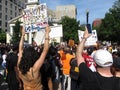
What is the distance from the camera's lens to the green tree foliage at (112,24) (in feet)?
259

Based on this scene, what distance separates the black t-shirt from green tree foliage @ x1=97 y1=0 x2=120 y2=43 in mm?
74050

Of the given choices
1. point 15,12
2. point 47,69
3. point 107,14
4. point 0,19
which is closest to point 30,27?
point 47,69

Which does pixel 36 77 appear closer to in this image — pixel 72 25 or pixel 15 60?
pixel 15 60

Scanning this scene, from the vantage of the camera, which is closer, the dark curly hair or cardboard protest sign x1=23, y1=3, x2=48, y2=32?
the dark curly hair

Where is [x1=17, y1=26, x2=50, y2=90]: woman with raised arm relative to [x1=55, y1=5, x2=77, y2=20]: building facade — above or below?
below

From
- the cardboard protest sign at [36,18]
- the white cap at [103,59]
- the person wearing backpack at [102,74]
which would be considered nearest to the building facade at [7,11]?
the cardboard protest sign at [36,18]

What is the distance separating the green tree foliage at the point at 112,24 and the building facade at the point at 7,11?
126ft

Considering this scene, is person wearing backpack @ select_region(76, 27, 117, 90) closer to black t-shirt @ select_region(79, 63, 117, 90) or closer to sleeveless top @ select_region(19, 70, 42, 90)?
black t-shirt @ select_region(79, 63, 117, 90)

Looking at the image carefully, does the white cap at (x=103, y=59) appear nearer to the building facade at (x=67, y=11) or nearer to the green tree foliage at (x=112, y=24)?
the green tree foliage at (x=112, y=24)

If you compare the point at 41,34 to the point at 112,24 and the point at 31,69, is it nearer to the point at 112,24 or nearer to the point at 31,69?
the point at 31,69

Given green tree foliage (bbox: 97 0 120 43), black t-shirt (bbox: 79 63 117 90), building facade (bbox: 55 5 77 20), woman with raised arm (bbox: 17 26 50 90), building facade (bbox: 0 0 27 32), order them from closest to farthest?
black t-shirt (bbox: 79 63 117 90), woman with raised arm (bbox: 17 26 50 90), green tree foliage (bbox: 97 0 120 43), building facade (bbox: 0 0 27 32), building facade (bbox: 55 5 77 20)

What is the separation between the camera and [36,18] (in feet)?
33.7

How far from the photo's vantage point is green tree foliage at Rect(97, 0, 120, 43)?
7888 centimetres

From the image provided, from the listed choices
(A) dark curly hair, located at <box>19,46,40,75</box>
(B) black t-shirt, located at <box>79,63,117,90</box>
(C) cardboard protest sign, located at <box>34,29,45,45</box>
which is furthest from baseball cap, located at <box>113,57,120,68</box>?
(C) cardboard protest sign, located at <box>34,29,45,45</box>
